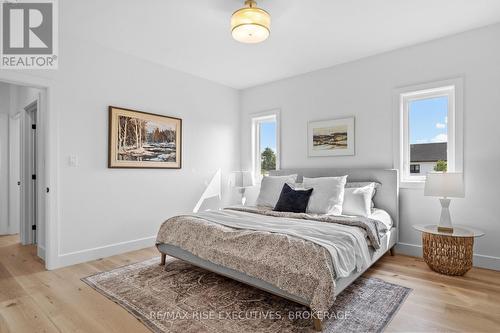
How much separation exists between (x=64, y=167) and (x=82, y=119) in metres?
0.61

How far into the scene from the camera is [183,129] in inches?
172

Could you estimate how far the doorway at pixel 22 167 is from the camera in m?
3.68

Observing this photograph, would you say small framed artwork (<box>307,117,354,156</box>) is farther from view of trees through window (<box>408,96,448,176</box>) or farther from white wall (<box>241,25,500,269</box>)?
view of trees through window (<box>408,96,448,176</box>)

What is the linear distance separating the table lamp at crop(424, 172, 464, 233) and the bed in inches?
20.5

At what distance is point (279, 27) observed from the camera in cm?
299

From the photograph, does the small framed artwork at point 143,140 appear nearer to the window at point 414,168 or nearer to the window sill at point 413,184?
the window sill at point 413,184

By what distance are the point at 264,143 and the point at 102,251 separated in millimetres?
3156

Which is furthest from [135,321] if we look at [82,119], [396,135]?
[396,135]

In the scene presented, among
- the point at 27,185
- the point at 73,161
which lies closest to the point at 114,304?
the point at 73,161

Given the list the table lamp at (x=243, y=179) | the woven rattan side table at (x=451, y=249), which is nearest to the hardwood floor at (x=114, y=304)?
the woven rattan side table at (x=451, y=249)

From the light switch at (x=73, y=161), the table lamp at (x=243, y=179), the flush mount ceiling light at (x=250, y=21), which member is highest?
the flush mount ceiling light at (x=250, y=21)

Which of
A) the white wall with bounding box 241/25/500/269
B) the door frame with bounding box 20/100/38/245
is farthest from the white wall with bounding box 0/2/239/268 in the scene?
the white wall with bounding box 241/25/500/269

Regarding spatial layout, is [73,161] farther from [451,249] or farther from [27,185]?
[451,249]

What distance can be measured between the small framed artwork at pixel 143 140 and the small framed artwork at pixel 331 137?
2.12 m
